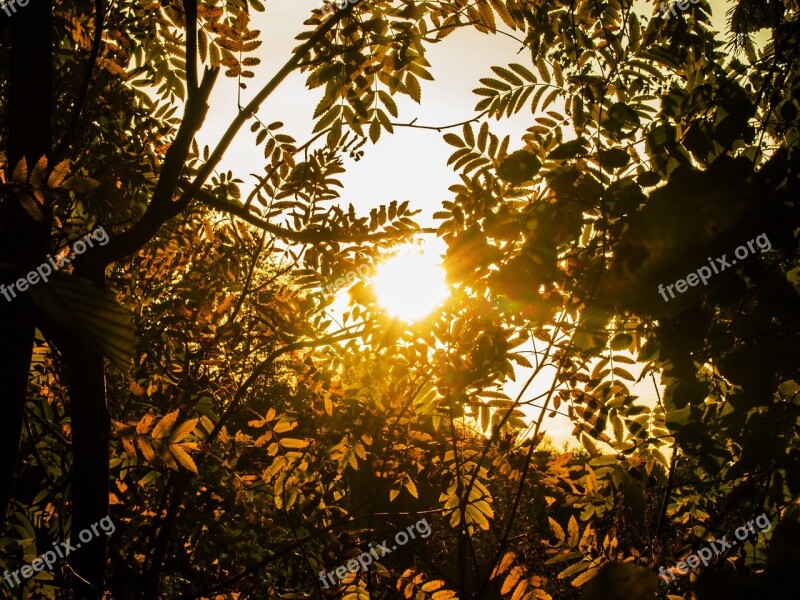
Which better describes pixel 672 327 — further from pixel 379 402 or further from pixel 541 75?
pixel 379 402

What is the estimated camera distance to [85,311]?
35.9 inches

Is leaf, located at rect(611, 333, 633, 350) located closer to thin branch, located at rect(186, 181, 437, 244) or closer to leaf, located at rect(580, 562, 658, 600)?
thin branch, located at rect(186, 181, 437, 244)

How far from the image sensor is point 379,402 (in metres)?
2.78

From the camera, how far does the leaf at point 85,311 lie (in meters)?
0.88

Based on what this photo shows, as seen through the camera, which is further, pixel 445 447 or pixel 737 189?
pixel 445 447

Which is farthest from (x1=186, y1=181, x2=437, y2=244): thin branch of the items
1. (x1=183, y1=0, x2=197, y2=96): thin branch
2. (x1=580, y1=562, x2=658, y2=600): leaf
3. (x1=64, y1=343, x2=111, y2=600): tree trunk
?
(x1=580, y1=562, x2=658, y2=600): leaf

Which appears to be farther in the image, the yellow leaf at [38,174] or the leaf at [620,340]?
the leaf at [620,340]

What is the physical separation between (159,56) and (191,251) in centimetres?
118

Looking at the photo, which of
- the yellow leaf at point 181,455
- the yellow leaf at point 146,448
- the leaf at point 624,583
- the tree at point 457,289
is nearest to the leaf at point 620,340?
the tree at point 457,289

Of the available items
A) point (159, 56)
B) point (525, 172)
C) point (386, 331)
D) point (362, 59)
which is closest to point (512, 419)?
point (386, 331)

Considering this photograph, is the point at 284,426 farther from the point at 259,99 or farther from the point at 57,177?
the point at 57,177

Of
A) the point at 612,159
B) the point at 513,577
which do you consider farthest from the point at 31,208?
the point at 513,577

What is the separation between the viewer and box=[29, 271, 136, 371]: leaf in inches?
34.7

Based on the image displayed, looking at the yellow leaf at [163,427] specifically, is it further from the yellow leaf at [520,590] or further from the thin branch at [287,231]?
the yellow leaf at [520,590]
